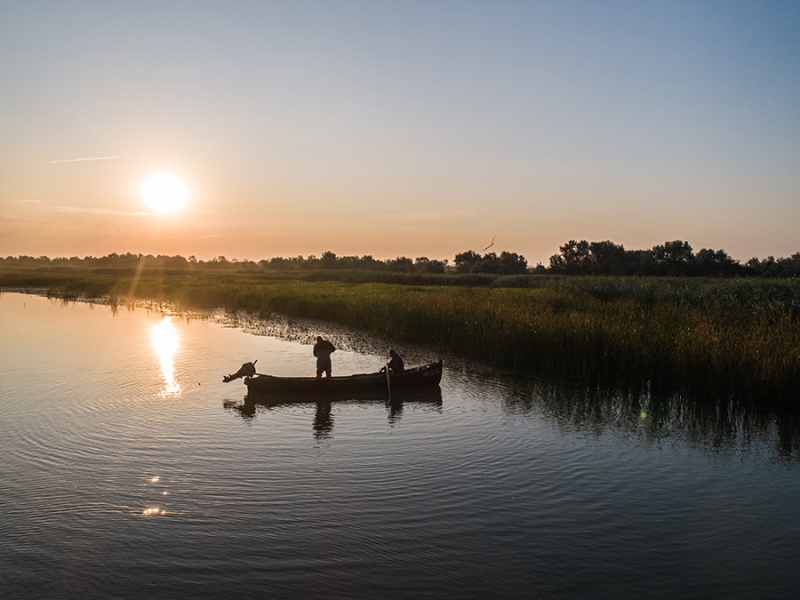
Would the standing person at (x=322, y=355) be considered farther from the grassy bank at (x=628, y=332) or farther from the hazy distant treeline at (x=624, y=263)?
the hazy distant treeline at (x=624, y=263)

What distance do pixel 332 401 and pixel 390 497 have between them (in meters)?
7.60

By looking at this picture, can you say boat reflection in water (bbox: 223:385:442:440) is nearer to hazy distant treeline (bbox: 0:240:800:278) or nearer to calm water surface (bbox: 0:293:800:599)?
calm water surface (bbox: 0:293:800:599)

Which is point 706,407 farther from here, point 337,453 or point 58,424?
point 58,424

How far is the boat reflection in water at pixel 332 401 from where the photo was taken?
16.4 meters

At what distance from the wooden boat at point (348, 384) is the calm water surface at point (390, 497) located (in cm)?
63

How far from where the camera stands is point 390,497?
33.5ft

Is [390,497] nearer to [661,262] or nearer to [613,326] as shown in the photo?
[613,326]

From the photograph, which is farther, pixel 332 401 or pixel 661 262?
pixel 661 262

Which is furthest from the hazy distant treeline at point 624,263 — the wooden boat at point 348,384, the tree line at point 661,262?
the wooden boat at point 348,384

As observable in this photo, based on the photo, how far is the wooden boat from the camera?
1761cm

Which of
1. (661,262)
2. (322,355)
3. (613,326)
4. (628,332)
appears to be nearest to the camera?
(322,355)

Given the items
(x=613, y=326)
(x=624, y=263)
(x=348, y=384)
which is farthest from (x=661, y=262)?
(x=348, y=384)

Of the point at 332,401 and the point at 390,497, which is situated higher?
the point at 332,401

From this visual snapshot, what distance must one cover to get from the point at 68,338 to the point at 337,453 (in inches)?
877
